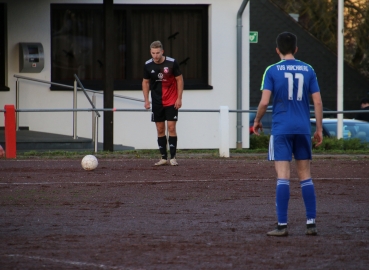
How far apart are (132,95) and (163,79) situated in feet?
23.6

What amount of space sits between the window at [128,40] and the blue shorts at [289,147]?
45.1ft

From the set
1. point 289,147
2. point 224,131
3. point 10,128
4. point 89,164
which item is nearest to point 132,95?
point 224,131

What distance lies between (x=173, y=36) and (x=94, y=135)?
183 inches

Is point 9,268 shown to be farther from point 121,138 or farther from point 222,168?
point 121,138

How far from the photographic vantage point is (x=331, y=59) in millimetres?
38375

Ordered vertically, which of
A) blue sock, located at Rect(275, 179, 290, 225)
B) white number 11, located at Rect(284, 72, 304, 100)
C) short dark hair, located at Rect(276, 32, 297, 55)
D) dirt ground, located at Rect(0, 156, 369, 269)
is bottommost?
dirt ground, located at Rect(0, 156, 369, 269)

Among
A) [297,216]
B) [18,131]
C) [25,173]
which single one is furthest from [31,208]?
[18,131]

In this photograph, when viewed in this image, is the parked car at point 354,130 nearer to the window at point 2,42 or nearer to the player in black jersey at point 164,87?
the window at point 2,42

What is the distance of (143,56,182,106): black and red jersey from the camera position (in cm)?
1429

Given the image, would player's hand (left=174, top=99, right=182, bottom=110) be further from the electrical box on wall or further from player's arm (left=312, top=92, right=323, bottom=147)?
the electrical box on wall

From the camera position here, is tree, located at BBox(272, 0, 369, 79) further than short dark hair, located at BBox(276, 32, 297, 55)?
Yes

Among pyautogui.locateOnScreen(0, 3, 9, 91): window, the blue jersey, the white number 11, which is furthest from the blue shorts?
pyautogui.locateOnScreen(0, 3, 9, 91): window

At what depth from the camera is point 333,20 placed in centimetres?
3944

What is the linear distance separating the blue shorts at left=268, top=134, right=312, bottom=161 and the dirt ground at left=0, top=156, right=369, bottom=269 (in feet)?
2.41
